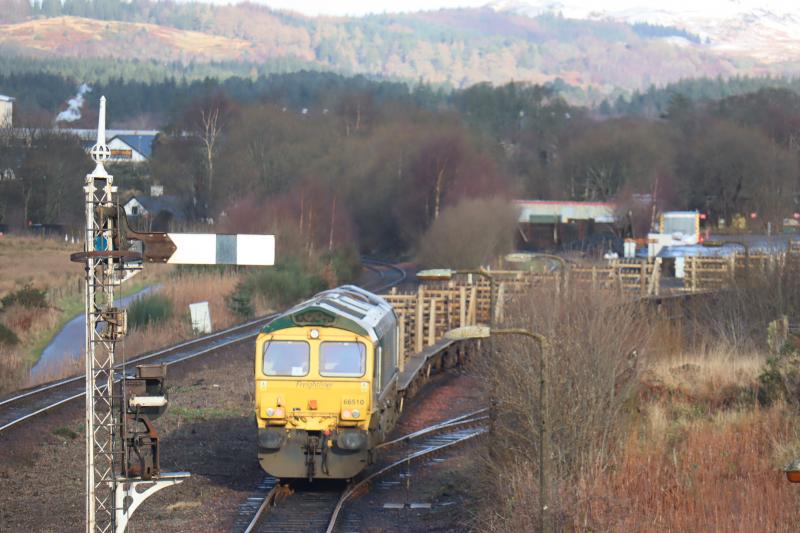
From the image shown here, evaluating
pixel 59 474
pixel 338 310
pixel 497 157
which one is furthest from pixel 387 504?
pixel 497 157

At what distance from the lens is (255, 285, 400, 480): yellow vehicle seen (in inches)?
677

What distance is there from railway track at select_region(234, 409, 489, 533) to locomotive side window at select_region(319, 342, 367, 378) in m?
1.81

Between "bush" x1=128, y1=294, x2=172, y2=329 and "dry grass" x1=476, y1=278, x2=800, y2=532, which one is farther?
"bush" x1=128, y1=294, x2=172, y2=329

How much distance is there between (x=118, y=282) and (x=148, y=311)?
30811mm

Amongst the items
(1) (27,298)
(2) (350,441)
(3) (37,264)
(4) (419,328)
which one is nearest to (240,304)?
(1) (27,298)

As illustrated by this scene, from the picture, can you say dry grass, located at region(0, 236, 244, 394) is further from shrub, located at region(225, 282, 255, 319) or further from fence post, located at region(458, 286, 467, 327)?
fence post, located at region(458, 286, 467, 327)

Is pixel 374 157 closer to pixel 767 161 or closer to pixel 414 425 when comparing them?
pixel 767 161

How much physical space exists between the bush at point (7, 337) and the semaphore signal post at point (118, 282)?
25.1 m

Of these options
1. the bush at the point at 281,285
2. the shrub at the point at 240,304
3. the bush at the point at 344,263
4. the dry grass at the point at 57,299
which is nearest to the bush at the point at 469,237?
the bush at the point at 344,263

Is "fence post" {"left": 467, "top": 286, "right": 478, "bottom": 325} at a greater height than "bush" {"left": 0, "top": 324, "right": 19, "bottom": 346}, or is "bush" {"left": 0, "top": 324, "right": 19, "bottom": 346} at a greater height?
"fence post" {"left": 467, "top": 286, "right": 478, "bottom": 325}

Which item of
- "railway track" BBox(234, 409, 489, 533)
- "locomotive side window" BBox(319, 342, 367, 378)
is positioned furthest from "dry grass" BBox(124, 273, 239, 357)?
"locomotive side window" BBox(319, 342, 367, 378)

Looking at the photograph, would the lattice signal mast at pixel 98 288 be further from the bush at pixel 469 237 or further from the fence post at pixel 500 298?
the bush at pixel 469 237

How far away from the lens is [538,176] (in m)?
98.5

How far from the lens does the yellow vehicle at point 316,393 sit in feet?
56.4
